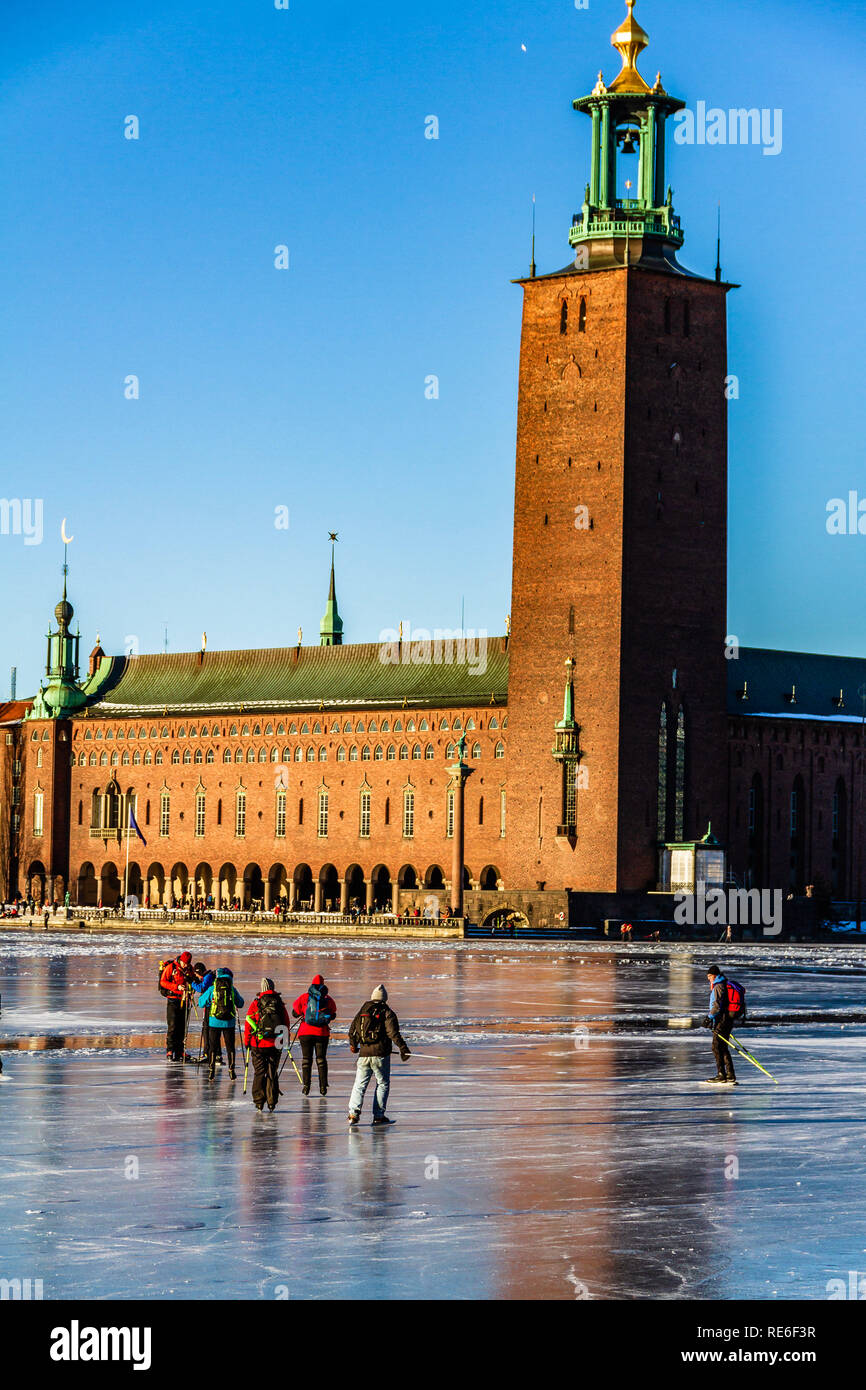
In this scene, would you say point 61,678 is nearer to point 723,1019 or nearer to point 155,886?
point 155,886

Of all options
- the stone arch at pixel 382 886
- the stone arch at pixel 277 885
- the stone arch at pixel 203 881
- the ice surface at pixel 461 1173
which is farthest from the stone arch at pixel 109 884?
the ice surface at pixel 461 1173

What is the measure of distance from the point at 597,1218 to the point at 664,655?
72.4 meters

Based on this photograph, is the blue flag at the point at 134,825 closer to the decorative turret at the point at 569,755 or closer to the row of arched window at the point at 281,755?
the row of arched window at the point at 281,755

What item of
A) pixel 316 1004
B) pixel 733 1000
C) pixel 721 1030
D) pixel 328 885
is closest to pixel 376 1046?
pixel 316 1004

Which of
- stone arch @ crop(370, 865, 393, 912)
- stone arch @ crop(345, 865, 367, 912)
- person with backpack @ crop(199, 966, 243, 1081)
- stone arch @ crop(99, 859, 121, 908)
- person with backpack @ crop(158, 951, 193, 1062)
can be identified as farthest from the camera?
stone arch @ crop(99, 859, 121, 908)

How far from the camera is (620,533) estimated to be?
276 feet

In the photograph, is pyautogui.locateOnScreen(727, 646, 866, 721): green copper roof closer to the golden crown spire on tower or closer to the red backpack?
the golden crown spire on tower

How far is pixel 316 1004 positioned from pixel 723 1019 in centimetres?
427

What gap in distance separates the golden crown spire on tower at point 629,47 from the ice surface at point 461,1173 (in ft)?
205

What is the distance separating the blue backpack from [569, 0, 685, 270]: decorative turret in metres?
67.8

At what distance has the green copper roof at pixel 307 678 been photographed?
103 m

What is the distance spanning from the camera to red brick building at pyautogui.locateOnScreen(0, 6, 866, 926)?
8500 cm

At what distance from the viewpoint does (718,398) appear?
285 feet

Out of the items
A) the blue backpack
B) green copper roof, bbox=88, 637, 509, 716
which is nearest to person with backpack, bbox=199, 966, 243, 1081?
the blue backpack
